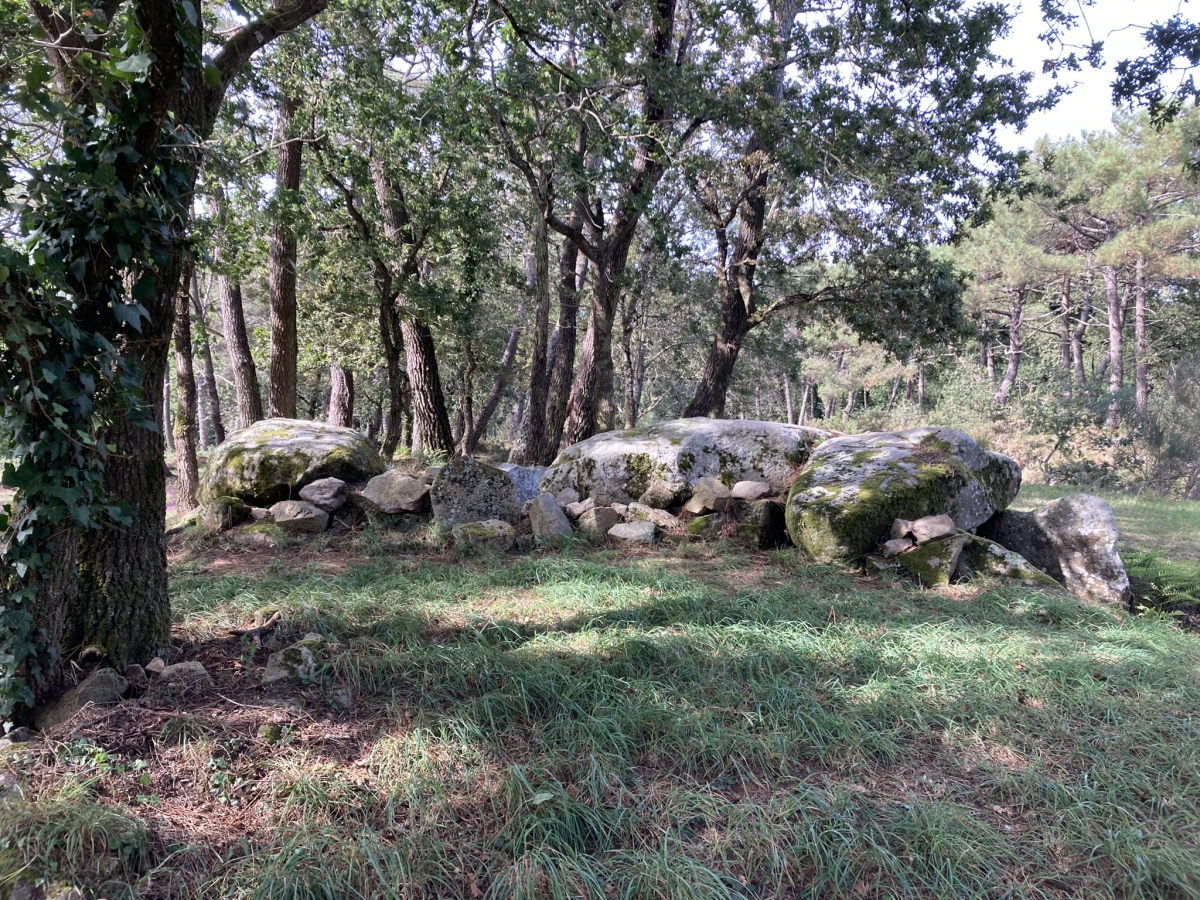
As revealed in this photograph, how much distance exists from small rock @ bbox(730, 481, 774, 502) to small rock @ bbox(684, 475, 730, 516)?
92mm

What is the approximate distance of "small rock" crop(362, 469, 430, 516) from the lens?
258 inches

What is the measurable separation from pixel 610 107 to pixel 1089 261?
1892 centimetres

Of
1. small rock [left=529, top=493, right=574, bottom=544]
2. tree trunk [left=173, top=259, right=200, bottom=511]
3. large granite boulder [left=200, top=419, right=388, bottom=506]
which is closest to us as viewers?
small rock [left=529, top=493, right=574, bottom=544]

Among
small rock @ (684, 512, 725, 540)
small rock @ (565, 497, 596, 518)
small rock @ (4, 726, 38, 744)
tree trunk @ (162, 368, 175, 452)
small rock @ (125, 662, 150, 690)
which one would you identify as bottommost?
small rock @ (4, 726, 38, 744)

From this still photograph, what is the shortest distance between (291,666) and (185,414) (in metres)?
6.48

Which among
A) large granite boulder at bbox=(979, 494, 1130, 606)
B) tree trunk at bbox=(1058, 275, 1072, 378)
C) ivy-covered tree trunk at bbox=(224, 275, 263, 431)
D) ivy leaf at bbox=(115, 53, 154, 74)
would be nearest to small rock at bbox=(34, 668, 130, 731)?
ivy leaf at bbox=(115, 53, 154, 74)

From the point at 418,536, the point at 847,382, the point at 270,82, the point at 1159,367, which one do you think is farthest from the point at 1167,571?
the point at 847,382

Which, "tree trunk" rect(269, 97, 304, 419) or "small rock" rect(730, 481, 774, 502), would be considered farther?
"tree trunk" rect(269, 97, 304, 419)

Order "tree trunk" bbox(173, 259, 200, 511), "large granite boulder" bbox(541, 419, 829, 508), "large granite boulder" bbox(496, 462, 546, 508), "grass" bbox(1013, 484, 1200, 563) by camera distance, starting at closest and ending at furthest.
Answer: "large granite boulder" bbox(541, 419, 829, 508)
"grass" bbox(1013, 484, 1200, 563)
"large granite boulder" bbox(496, 462, 546, 508)
"tree trunk" bbox(173, 259, 200, 511)

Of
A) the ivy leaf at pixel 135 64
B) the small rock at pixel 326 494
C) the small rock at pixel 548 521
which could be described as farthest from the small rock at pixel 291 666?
the small rock at pixel 326 494

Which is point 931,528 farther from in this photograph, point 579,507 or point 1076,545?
point 579,507

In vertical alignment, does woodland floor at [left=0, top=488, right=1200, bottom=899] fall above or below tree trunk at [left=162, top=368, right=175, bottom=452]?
below

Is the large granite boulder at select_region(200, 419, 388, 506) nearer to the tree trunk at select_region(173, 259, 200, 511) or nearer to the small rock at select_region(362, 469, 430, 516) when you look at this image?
the small rock at select_region(362, 469, 430, 516)

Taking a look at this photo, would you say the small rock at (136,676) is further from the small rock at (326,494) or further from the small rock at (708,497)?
the small rock at (708,497)
